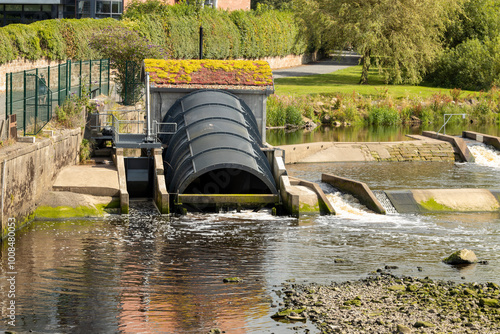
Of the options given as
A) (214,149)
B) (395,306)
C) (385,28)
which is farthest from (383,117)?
(395,306)

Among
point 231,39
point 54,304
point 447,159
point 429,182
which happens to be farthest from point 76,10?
point 54,304

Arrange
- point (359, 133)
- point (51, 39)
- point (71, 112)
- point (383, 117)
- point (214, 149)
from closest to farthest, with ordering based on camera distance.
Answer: point (214, 149) → point (71, 112) → point (359, 133) → point (51, 39) → point (383, 117)

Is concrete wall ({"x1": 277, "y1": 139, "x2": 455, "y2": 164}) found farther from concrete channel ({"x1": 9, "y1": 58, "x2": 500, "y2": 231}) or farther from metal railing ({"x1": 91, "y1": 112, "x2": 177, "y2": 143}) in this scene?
metal railing ({"x1": 91, "y1": 112, "x2": 177, "y2": 143})

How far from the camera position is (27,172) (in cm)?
2122

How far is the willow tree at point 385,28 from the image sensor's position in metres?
55.9

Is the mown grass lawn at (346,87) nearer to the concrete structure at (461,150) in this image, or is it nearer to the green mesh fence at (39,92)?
the concrete structure at (461,150)

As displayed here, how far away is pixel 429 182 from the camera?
30531 millimetres

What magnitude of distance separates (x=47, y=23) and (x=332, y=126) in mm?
19032

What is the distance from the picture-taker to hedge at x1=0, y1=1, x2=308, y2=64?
148 feet

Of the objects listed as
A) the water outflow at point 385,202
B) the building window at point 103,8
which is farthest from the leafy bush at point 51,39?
the water outflow at point 385,202

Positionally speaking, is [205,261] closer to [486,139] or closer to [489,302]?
[489,302]

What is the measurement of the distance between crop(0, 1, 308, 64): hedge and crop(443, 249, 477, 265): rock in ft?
98.8

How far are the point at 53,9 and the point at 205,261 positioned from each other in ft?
204

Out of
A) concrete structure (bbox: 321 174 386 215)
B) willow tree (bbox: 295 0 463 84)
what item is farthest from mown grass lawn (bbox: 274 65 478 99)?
concrete structure (bbox: 321 174 386 215)
